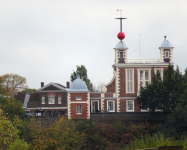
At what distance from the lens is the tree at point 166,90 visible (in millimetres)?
51438

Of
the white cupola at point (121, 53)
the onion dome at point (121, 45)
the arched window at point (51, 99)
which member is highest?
the onion dome at point (121, 45)

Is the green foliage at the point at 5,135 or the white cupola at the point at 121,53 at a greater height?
the white cupola at the point at 121,53

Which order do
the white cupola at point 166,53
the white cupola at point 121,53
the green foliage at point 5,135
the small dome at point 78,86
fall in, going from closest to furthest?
the green foliage at point 5,135, the small dome at point 78,86, the white cupola at point 121,53, the white cupola at point 166,53

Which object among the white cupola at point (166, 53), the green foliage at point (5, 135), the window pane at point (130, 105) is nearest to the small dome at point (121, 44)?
the white cupola at point (166, 53)

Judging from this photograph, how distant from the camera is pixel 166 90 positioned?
51.3m

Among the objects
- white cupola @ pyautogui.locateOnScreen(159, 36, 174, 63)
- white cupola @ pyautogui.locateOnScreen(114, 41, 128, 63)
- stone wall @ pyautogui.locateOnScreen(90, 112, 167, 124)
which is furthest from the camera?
white cupola @ pyautogui.locateOnScreen(159, 36, 174, 63)

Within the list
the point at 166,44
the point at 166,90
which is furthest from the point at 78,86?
the point at 166,44

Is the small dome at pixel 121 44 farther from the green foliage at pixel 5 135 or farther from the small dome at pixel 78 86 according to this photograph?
the green foliage at pixel 5 135

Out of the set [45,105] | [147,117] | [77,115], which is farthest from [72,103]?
[45,105]

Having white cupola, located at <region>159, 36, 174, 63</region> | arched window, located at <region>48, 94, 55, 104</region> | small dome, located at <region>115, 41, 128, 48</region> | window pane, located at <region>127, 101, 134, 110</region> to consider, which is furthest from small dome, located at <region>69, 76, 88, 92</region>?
arched window, located at <region>48, 94, 55, 104</region>

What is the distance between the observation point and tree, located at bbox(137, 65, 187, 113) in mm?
51438

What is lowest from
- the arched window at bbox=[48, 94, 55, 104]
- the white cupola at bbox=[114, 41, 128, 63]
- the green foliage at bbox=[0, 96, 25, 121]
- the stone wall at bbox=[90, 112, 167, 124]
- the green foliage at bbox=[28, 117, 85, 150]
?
the green foliage at bbox=[28, 117, 85, 150]

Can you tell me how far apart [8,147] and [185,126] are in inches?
792

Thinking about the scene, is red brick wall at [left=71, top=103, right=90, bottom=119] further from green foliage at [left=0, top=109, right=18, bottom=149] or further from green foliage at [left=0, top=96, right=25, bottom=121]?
green foliage at [left=0, top=109, right=18, bottom=149]
